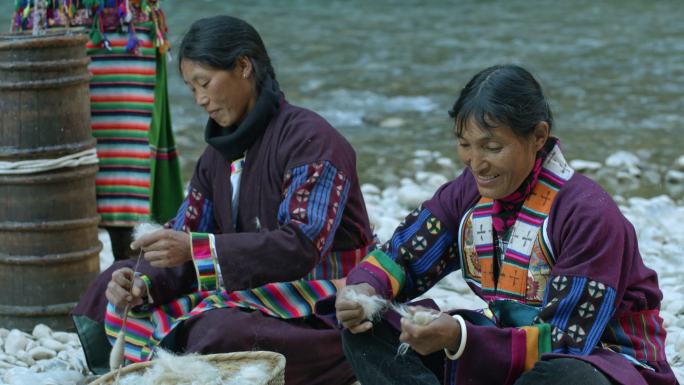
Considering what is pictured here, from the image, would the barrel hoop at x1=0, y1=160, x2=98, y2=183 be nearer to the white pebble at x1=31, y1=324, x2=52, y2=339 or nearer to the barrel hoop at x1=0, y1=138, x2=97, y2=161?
the barrel hoop at x1=0, y1=138, x2=97, y2=161

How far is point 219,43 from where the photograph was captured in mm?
3027

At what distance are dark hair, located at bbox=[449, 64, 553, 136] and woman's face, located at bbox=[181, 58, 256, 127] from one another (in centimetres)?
78

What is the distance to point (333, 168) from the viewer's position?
118 inches

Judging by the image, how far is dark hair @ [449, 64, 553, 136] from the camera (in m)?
Result: 2.47

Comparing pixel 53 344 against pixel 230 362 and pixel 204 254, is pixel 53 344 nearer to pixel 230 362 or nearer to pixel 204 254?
pixel 204 254

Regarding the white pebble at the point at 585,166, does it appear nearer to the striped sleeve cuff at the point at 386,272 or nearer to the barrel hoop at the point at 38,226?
the barrel hoop at the point at 38,226

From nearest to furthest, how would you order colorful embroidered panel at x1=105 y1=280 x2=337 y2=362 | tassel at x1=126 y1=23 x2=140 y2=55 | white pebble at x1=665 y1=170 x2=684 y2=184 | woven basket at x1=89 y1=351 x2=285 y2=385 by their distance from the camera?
woven basket at x1=89 y1=351 x2=285 y2=385, colorful embroidered panel at x1=105 y1=280 x2=337 y2=362, tassel at x1=126 y1=23 x2=140 y2=55, white pebble at x1=665 y1=170 x2=684 y2=184

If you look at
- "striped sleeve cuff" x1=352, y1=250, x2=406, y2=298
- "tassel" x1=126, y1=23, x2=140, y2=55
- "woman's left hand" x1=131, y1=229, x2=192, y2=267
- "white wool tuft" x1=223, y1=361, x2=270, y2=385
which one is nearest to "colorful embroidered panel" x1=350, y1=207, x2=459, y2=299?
"striped sleeve cuff" x1=352, y1=250, x2=406, y2=298

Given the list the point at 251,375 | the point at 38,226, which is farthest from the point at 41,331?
the point at 251,375

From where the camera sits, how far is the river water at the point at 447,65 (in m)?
7.13

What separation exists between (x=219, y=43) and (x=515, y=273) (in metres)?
1.04

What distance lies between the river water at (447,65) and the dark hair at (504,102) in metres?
3.50

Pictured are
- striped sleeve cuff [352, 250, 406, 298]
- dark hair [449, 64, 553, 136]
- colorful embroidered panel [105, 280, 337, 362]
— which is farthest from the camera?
colorful embroidered panel [105, 280, 337, 362]

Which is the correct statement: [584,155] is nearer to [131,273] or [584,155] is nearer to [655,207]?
[655,207]
